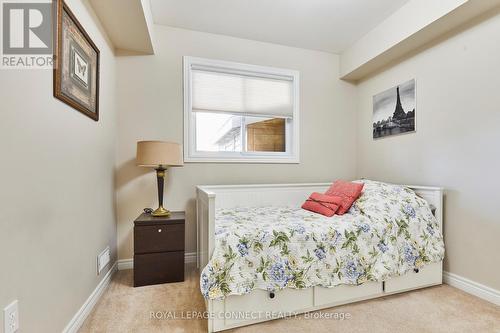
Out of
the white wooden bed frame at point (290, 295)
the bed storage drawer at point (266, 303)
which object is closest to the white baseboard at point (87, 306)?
the white wooden bed frame at point (290, 295)

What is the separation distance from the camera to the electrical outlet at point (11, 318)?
900 mm

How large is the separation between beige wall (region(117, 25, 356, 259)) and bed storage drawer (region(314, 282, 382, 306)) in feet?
4.55

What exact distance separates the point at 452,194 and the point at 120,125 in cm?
304

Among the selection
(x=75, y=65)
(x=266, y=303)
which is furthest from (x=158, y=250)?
(x=75, y=65)

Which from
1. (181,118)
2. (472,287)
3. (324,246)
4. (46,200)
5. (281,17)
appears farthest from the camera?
(181,118)

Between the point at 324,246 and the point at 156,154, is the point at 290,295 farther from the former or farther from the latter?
the point at 156,154

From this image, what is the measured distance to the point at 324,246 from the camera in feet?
5.34

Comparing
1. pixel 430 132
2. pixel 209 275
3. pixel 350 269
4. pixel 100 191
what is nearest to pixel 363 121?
pixel 430 132

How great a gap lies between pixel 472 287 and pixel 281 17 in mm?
2802

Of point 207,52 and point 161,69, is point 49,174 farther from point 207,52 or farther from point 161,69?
point 207,52

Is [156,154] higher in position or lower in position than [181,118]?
lower

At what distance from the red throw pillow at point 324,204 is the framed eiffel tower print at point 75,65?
6.35ft

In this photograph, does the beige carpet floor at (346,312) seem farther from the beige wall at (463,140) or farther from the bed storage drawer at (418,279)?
the beige wall at (463,140)

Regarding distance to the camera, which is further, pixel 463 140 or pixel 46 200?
pixel 463 140
